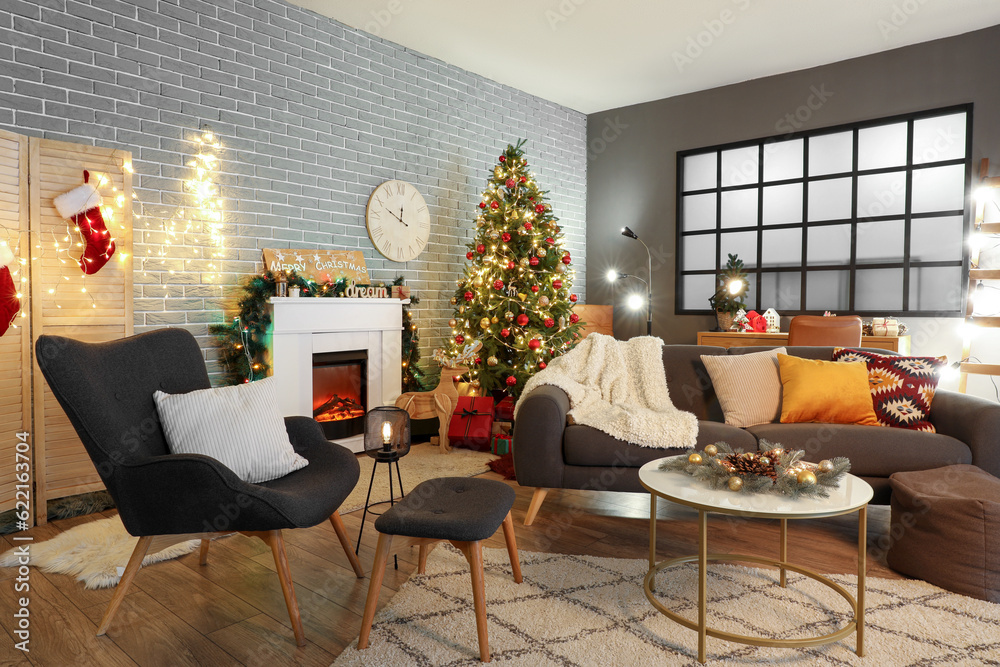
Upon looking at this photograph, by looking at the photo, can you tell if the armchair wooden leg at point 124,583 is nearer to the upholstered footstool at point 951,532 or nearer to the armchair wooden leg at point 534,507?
the armchair wooden leg at point 534,507

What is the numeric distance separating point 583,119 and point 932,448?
5.21 m

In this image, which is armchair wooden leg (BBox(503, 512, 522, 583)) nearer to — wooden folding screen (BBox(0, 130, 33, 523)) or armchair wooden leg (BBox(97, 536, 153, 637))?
armchair wooden leg (BBox(97, 536, 153, 637))

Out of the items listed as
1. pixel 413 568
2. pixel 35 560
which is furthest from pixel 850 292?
pixel 35 560

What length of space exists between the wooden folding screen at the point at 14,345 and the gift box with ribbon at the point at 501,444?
265cm

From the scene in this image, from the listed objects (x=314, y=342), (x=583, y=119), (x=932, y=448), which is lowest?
(x=932, y=448)

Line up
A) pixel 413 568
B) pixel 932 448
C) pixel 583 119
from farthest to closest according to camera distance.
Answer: pixel 583 119, pixel 932 448, pixel 413 568

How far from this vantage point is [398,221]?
501cm

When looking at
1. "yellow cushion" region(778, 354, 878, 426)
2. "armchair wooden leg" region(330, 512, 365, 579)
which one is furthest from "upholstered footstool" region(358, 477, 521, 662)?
"yellow cushion" region(778, 354, 878, 426)

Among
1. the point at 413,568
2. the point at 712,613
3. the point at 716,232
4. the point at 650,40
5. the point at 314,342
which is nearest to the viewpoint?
the point at 712,613

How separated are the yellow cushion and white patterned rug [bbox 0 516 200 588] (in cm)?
281

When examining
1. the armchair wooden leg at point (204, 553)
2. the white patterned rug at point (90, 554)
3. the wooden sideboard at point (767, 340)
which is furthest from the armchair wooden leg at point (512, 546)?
the wooden sideboard at point (767, 340)

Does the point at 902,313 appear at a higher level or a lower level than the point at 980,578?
higher

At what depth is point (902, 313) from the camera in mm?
5125

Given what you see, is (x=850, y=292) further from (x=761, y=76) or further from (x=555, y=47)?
(x=555, y=47)
